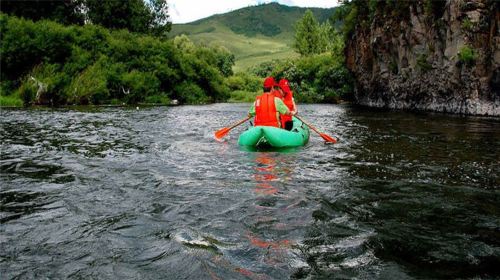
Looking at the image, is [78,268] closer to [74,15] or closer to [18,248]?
[18,248]

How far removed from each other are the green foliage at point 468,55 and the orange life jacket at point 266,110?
12596mm

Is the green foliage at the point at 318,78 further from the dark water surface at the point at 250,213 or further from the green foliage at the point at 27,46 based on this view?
the dark water surface at the point at 250,213

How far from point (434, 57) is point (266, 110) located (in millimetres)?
16063

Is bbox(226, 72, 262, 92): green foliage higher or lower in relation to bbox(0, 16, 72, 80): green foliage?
lower

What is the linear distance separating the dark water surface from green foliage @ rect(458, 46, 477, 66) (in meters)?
10.6

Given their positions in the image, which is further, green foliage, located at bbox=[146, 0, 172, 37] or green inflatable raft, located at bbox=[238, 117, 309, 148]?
green foliage, located at bbox=[146, 0, 172, 37]

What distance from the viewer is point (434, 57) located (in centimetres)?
2375

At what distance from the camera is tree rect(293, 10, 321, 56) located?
76.9 metres

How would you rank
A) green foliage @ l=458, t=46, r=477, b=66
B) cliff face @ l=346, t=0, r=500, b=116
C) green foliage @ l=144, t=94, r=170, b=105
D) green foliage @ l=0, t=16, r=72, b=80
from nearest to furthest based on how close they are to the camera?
1. cliff face @ l=346, t=0, r=500, b=116
2. green foliage @ l=458, t=46, r=477, b=66
3. green foliage @ l=0, t=16, r=72, b=80
4. green foliage @ l=144, t=94, r=170, b=105

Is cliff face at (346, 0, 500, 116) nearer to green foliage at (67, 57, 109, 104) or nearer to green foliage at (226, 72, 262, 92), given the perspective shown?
green foliage at (67, 57, 109, 104)

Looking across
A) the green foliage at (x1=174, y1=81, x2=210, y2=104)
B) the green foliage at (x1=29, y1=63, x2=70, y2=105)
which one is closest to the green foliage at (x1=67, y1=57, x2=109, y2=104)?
the green foliage at (x1=29, y1=63, x2=70, y2=105)

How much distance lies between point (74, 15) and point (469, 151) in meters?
52.5

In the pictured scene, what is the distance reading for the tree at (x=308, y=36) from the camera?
7694 centimetres

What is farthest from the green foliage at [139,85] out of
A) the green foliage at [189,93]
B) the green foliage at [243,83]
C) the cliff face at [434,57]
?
the green foliage at [243,83]
